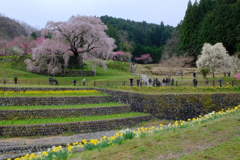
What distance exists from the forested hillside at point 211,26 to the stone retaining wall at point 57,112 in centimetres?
2783

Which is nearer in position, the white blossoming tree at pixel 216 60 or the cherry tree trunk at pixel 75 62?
the white blossoming tree at pixel 216 60

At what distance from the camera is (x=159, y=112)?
18797 mm

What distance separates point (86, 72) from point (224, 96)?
902 inches

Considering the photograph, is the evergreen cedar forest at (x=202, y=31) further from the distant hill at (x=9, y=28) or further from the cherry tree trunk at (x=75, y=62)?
the distant hill at (x=9, y=28)

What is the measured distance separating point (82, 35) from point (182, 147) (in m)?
30.2

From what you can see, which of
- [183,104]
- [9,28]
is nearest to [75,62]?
[183,104]

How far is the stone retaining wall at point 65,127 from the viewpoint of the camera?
13906 mm

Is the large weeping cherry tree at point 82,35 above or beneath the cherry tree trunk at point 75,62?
above

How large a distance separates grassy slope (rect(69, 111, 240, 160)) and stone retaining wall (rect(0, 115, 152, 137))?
9.15 meters

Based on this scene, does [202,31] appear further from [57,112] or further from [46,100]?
[57,112]

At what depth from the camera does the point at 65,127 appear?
15.0m

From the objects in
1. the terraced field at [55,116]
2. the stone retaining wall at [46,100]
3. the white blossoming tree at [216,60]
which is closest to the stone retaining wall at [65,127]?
the terraced field at [55,116]

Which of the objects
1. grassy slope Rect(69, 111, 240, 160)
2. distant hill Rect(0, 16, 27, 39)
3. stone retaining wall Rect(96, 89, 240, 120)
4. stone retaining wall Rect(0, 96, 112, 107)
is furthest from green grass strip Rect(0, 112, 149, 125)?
distant hill Rect(0, 16, 27, 39)

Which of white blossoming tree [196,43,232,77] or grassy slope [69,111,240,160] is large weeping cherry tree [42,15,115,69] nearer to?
white blossoming tree [196,43,232,77]
